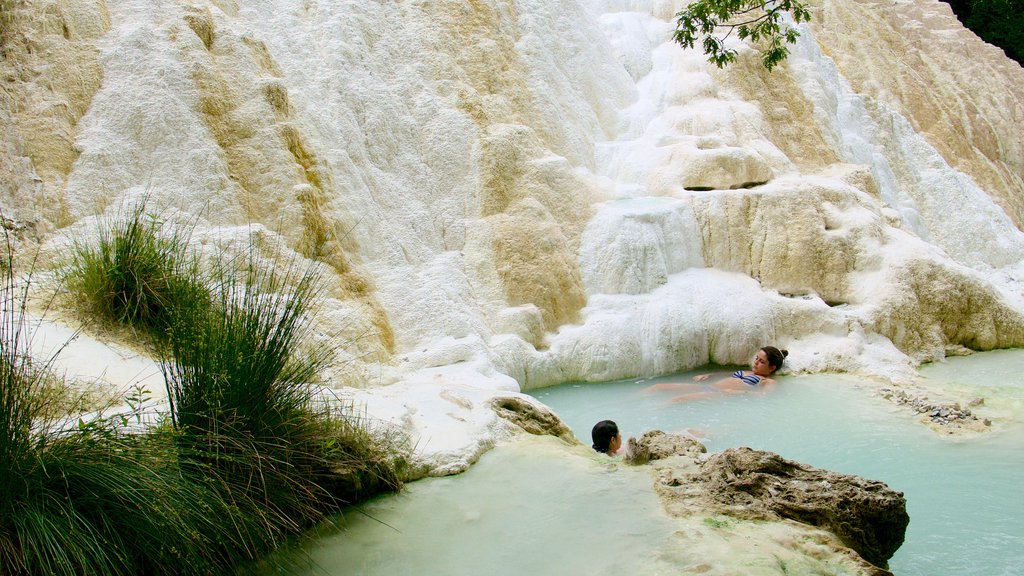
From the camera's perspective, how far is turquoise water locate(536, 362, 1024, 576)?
356 cm

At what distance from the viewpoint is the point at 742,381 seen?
7023mm

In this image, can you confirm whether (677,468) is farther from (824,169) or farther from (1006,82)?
(1006,82)

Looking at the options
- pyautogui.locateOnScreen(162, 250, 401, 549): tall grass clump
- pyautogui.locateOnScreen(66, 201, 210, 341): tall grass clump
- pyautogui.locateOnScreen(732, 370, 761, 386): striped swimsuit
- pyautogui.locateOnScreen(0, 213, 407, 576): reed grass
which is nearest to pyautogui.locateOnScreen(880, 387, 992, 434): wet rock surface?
pyautogui.locateOnScreen(732, 370, 761, 386): striped swimsuit

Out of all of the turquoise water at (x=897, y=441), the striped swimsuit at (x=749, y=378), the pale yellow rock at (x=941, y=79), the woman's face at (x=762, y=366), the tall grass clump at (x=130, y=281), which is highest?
the pale yellow rock at (x=941, y=79)

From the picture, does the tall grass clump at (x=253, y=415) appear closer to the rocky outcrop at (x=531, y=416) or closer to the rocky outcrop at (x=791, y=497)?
the rocky outcrop at (x=531, y=416)

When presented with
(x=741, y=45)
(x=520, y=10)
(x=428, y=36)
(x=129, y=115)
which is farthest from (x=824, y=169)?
(x=129, y=115)

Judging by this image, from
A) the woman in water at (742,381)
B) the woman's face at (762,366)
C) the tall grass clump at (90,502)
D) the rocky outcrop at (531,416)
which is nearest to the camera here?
the tall grass clump at (90,502)

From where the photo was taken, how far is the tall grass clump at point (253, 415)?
292 centimetres

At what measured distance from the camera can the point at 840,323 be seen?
304 inches

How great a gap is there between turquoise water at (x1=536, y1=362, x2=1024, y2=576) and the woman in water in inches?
4.8

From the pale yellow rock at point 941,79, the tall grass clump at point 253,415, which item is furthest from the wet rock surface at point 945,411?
the pale yellow rock at point 941,79

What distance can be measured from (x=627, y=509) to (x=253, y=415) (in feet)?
5.66

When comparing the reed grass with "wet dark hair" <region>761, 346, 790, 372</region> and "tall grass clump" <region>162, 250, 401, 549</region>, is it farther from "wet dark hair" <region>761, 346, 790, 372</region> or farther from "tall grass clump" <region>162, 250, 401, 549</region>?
"wet dark hair" <region>761, 346, 790, 372</region>

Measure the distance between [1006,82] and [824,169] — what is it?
9.56 m
